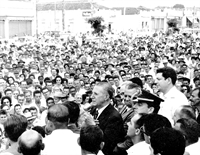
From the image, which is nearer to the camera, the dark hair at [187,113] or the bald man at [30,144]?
the bald man at [30,144]

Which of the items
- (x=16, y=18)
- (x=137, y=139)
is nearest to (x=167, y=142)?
(x=137, y=139)

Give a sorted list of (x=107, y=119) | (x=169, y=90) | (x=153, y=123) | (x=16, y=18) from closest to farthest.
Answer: (x=153, y=123), (x=107, y=119), (x=169, y=90), (x=16, y=18)

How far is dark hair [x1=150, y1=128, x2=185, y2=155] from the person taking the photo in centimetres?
257

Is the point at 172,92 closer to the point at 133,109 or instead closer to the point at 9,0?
the point at 133,109

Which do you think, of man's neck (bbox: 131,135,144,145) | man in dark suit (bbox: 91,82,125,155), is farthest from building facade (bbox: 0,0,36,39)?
man's neck (bbox: 131,135,144,145)

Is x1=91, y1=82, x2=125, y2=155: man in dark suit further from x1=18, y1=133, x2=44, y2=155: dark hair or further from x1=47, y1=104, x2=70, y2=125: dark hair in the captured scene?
x1=18, y1=133, x2=44, y2=155: dark hair

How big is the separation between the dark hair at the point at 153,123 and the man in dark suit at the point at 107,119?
→ 63 cm

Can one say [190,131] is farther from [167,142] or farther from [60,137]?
[60,137]

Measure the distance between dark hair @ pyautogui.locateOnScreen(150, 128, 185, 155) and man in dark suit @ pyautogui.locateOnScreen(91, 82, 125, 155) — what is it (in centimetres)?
120

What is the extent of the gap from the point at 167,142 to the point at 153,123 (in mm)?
631

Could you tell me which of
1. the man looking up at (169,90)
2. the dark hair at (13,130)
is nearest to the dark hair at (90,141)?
the dark hair at (13,130)

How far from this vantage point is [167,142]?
2.59m

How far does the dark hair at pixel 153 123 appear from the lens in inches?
126

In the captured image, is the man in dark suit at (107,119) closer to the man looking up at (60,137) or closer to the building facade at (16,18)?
the man looking up at (60,137)
